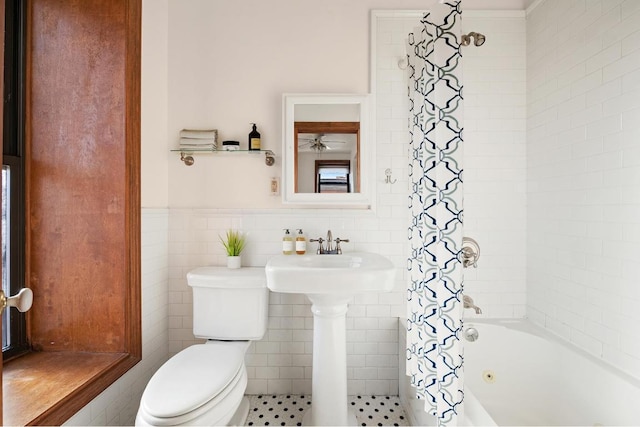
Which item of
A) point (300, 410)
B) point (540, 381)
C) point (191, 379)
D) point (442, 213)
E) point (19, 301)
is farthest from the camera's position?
point (300, 410)

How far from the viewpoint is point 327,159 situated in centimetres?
193

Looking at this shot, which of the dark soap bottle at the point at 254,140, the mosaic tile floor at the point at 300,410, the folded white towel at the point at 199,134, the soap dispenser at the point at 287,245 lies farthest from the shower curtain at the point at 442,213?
the folded white towel at the point at 199,134

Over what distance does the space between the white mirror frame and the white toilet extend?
53cm

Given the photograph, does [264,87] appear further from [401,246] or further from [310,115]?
[401,246]

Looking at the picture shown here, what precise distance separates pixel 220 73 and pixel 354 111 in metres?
0.86

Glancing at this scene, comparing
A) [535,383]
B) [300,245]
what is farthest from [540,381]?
[300,245]

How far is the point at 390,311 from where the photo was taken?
1958 mm

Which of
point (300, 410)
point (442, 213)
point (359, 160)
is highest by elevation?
point (359, 160)

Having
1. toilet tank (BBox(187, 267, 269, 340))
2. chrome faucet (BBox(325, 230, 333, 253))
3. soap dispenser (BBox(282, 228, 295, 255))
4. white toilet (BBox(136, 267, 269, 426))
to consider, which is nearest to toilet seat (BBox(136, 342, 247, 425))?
white toilet (BBox(136, 267, 269, 426))

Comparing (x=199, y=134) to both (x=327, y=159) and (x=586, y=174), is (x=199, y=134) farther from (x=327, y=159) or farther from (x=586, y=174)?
(x=586, y=174)

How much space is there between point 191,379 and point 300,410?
2.67ft

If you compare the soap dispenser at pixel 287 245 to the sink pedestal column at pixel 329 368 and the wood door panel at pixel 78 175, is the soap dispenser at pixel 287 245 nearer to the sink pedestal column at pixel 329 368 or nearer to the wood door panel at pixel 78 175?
the sink pedestal column at pixel 329 368

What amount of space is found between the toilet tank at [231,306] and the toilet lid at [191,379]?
17 centimetres

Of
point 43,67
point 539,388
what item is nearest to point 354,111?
point 43,67
